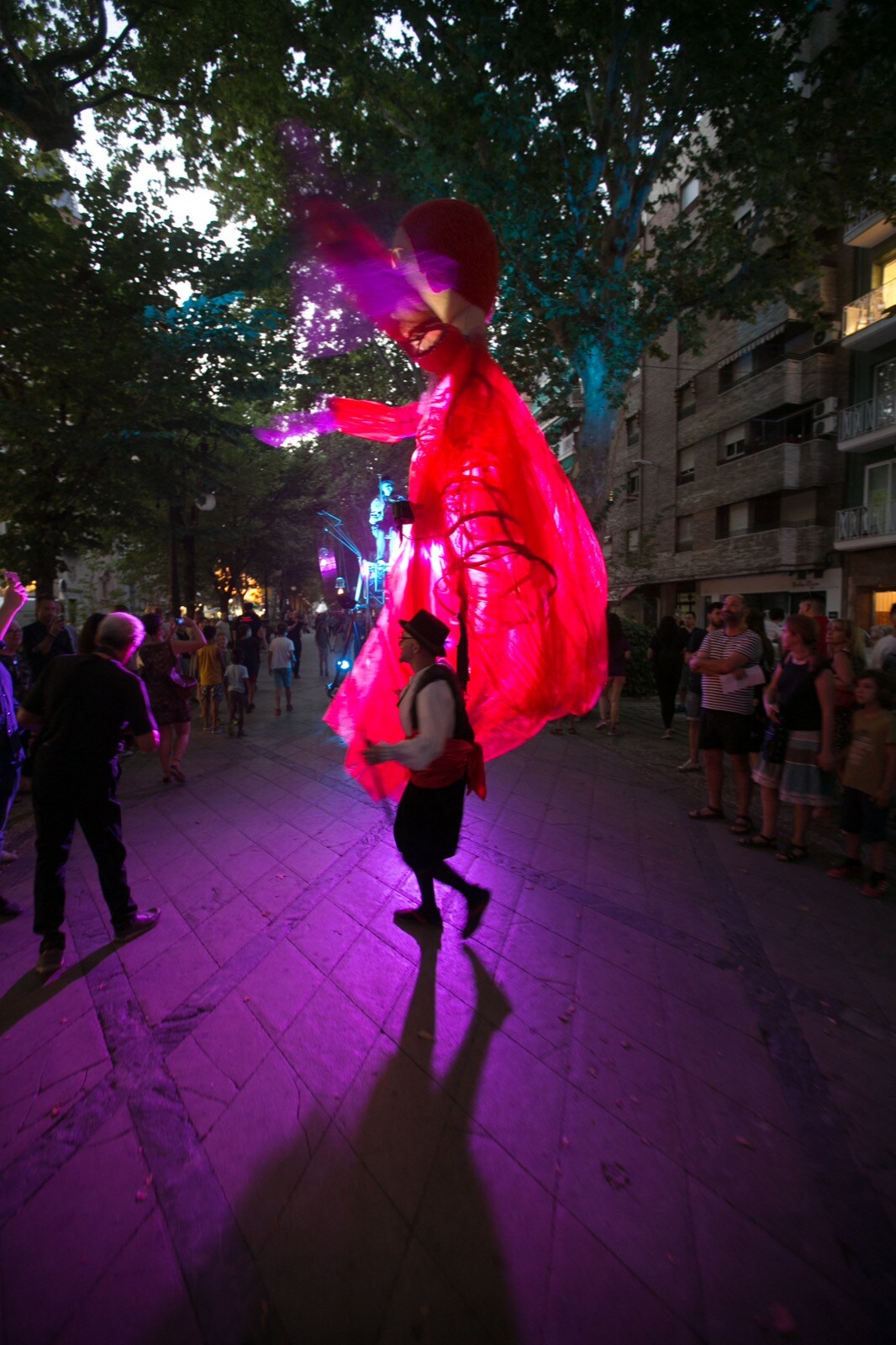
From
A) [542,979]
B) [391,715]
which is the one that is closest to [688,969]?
[542,979]

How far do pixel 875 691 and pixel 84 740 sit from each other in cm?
499

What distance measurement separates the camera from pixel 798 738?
15.6 feet

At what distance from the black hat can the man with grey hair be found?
1.78 m

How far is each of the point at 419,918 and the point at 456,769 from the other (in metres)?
1.11

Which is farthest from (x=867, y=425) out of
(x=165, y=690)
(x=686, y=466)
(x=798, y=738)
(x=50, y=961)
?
(x=50, y=961)

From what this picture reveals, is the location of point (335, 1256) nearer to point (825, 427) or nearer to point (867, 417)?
point (867, 417)

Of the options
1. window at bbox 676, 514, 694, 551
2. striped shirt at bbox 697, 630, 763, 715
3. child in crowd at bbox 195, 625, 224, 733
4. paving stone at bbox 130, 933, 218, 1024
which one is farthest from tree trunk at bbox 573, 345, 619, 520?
window at bbox 676, 514, 694, 551

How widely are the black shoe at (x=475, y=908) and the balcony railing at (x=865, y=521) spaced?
19504 mm

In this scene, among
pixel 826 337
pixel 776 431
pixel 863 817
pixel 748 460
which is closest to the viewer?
pixel 863 817

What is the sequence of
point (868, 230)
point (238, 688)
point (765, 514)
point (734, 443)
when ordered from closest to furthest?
1. point (238, 688)
2. point (868, 230)
3. point (765, 514)
4. point (734, 443)

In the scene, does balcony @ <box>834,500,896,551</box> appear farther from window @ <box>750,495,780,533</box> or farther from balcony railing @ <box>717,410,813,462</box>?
balcony railing @ <box>717,410,813,462</box>

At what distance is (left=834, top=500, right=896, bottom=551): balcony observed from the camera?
18094mm

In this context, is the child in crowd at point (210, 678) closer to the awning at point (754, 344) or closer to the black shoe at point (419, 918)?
the black shoe at point (419, 918)

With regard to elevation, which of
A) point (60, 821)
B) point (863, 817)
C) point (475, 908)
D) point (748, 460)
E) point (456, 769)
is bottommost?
point (475, 908)
